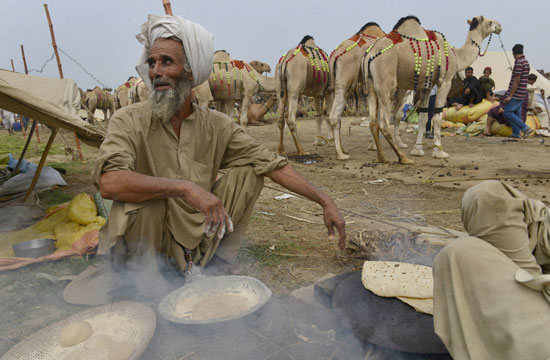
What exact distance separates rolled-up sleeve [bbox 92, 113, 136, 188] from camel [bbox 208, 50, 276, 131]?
23.2 feet

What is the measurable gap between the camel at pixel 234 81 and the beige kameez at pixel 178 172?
6850 mm

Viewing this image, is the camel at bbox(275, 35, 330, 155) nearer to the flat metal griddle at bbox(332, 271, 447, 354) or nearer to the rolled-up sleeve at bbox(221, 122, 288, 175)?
the rolled-up sleeve at bbox(221, 122, 288, 175)

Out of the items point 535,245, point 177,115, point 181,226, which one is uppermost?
point 177,115

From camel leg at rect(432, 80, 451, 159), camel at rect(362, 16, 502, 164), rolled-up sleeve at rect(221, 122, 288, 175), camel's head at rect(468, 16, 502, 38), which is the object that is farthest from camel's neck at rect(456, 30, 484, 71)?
rolled-up sleeve at rect(221, 122, 288, 175)

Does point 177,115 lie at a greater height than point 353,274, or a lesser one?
greater

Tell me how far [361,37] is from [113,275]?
670cm

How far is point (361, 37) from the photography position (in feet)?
23.9

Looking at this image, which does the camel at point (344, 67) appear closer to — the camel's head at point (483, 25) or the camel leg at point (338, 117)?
the camel leg at point (338, 117)

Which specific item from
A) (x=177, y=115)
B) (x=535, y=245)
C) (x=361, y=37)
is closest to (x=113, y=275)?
(x=177, y=115)

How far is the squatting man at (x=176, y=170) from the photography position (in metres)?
1.88

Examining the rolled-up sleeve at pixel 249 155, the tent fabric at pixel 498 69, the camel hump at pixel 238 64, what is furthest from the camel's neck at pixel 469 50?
the tent fabric at pixel 498 69

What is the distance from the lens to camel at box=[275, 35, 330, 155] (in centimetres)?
755

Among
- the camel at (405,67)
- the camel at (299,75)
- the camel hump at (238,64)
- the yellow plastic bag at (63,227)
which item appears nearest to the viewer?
the yellow plastic bag at (63,227)

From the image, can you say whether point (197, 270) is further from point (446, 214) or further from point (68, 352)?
point (446, 214)
